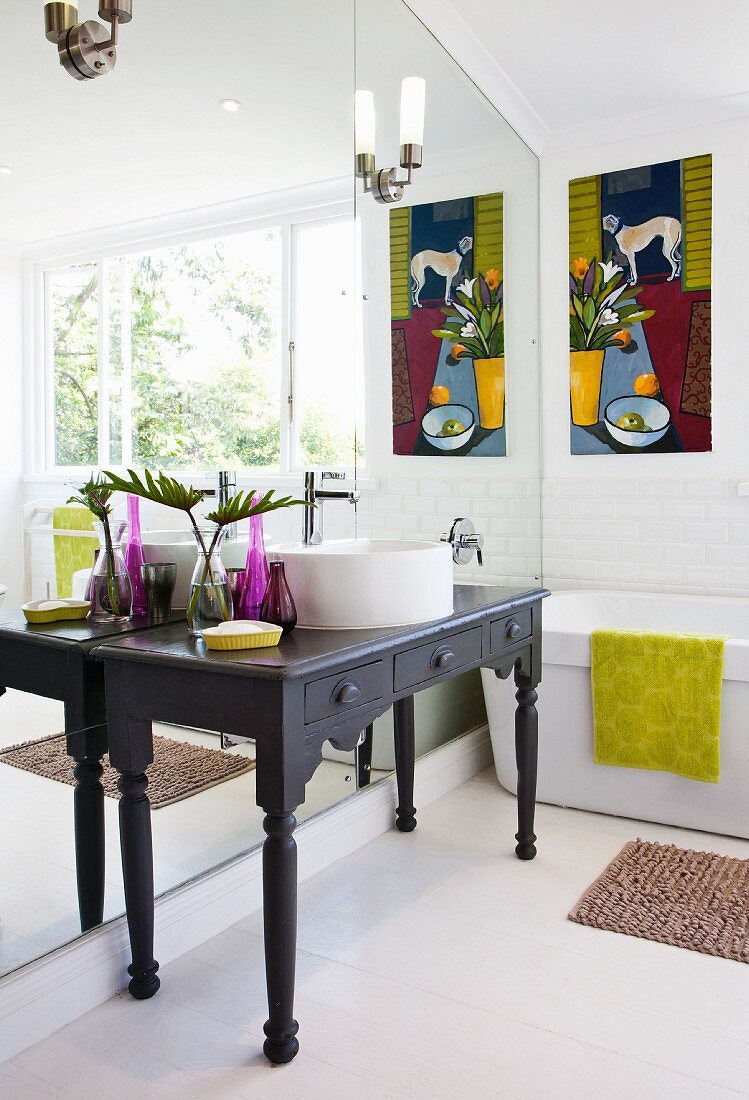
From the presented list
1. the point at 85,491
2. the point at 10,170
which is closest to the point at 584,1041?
the point at 85,491

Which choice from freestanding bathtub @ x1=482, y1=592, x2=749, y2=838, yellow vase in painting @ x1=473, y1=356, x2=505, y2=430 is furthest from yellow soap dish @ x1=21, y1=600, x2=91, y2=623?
yellow vase in painting @ x1=473, y1=356, x2=505, y2=430

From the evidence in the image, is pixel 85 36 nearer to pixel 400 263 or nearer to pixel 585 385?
pixel 400 263

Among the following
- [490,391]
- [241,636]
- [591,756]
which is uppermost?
[490,391]

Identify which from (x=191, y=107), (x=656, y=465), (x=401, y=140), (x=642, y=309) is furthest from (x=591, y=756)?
(x=191, y=107)

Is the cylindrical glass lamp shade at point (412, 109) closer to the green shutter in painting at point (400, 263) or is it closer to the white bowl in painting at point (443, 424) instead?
the green shutter in painting at point (400, 263)

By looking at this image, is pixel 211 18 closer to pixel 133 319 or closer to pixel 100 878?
pixel 133 319

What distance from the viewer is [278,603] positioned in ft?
6.54

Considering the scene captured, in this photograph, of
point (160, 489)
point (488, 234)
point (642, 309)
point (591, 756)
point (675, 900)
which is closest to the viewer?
point (160, 489)

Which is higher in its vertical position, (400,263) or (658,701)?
(400,263)

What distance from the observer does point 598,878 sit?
2.59 metres

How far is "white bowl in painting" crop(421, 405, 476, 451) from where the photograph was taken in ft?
10.3

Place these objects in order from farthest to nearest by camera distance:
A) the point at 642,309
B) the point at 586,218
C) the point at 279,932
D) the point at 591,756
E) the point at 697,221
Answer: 1. the point at 586,218
2. the point at 642,309
3. the point at 697,221
4. the point at 591,756
5. the point at 279,932

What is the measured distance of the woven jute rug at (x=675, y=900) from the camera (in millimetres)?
2268

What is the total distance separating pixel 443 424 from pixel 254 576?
1356 mm
